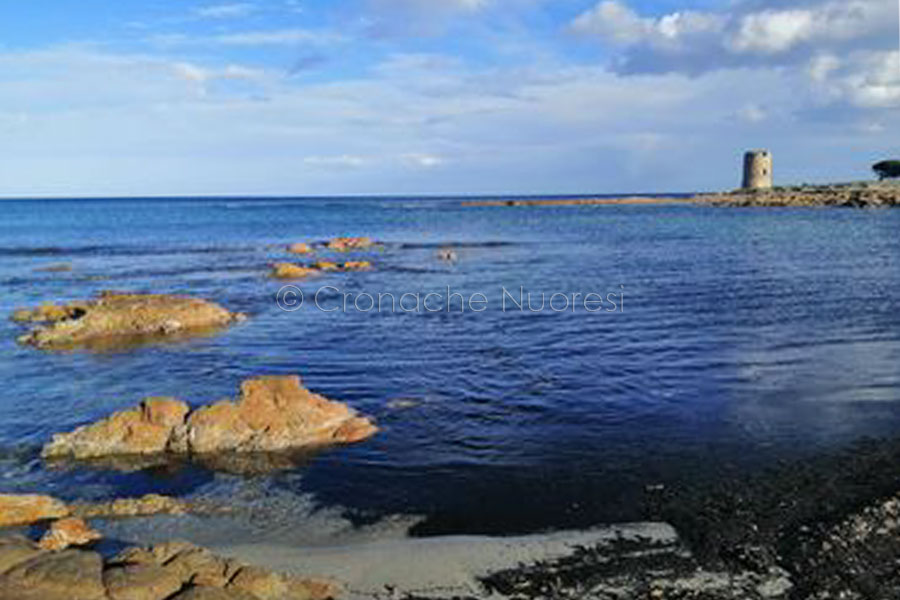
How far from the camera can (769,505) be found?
15391 mm

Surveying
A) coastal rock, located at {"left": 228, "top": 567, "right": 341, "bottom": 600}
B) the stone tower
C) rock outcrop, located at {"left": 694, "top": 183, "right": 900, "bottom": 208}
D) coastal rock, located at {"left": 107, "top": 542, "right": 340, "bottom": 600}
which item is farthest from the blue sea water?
the stone tower

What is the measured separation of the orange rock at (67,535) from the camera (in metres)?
13.8

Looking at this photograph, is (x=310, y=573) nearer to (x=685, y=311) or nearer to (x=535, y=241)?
(x=685, y=311)

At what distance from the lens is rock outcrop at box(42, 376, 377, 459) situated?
19.6 metres

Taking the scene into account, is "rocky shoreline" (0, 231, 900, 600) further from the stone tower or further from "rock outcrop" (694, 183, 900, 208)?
the stone tower

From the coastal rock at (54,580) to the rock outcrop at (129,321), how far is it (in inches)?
924

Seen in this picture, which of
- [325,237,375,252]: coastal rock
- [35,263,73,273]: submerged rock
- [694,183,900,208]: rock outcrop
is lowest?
[35,263,73,273]: submerged rock

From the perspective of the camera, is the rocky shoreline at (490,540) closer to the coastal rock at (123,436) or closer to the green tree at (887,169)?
the coastal rock at (123,436)

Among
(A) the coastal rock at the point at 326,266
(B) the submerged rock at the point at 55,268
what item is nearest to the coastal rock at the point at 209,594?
(A) the coastal rock at the point at 326,266

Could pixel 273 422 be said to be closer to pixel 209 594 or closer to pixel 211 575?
pixel 211 575

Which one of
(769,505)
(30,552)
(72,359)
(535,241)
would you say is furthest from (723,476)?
(535,241)

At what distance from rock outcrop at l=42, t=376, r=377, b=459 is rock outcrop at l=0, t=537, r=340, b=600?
6.88m

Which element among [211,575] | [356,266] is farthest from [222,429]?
[356,266]

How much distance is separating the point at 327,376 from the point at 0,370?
11.3 meters
